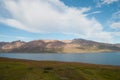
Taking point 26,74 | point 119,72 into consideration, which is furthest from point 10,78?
point 119,72

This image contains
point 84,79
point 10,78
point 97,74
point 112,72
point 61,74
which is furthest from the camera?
point 112,72

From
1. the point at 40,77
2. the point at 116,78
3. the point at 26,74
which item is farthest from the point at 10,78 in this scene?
the point at 116,78

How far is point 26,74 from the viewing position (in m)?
37.5

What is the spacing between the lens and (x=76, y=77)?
37656 mm

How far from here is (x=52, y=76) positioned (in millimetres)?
37500

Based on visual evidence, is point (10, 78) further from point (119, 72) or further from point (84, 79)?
point (119, 72)

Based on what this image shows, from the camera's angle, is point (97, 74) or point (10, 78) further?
point (97, 74)

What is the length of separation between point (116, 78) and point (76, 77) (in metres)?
11.1

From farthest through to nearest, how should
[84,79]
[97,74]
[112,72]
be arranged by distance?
[112,72]
[97,74]
[84,79]

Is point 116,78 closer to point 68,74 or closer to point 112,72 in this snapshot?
point 112,72

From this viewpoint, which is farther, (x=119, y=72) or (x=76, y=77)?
(x=119, y=72)

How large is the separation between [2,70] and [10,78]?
22.8 feet

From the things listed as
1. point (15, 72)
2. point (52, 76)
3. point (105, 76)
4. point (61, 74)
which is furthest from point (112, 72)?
point (15, 72)

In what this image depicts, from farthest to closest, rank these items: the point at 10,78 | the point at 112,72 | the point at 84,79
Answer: the point at 112,72 < the point at 84,79 < the point at 10,78
